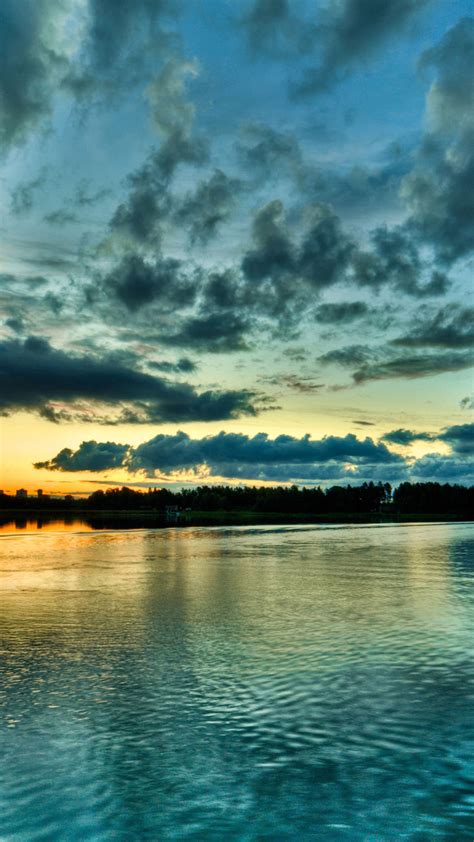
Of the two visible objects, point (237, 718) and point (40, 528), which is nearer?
point (237, 718)

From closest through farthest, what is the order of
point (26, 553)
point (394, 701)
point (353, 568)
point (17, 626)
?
point (394, 701), point (17, 626), point (353, 568), point (26, 553)

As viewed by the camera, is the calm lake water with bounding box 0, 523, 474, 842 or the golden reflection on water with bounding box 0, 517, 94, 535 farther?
the golden reflection on water with bounding box 0, 517, 94, 535

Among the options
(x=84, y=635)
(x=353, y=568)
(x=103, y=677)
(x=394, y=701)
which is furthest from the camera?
(x=353, y=568)

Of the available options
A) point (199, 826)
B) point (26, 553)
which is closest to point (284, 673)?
point (199, 826)

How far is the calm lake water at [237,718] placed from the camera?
10984 millimetres

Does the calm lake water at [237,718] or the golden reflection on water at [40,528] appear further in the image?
the golden reflection on water at [40,528]

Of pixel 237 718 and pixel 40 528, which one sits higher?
pixel 40 528

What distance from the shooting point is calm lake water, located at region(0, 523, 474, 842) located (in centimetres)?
1098

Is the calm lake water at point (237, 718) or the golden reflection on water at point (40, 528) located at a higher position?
the golden reflection on water at point (40, 528)

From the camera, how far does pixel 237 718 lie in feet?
50.5

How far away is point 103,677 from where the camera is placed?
18891 mm

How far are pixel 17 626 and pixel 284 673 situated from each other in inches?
491

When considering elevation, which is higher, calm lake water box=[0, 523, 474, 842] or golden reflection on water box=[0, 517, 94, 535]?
golden reflection on water box=[0, 517, 94, 535]

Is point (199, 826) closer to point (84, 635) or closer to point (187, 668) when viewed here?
point (187, 668)
